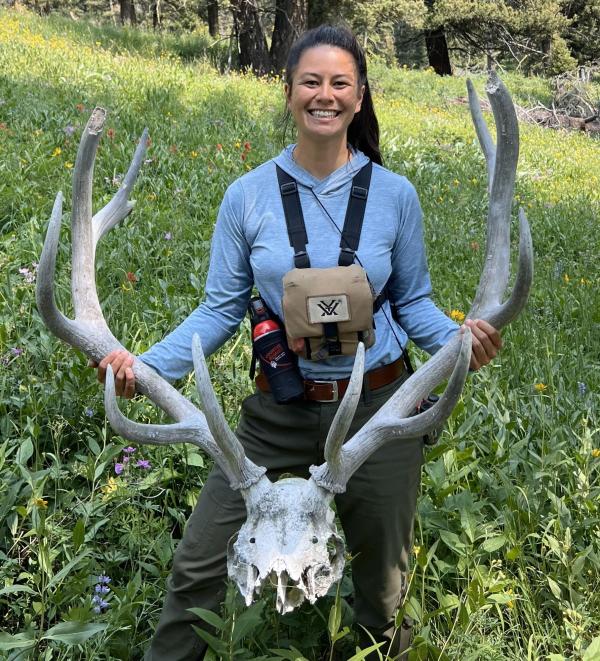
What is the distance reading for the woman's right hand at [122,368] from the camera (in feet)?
8.18

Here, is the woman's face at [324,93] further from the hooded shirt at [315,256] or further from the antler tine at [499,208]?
the antler tine at [499,208]

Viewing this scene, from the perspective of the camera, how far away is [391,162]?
32.2 feet

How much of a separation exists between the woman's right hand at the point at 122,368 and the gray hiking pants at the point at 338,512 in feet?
1.67

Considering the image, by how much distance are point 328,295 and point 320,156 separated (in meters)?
0.58

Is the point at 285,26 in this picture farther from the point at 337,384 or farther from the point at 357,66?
the point at 337,384

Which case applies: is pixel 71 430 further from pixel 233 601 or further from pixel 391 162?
pixel 391 162

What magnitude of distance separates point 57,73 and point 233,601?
9.53 m

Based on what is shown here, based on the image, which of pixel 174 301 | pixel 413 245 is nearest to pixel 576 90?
pixel 174 301

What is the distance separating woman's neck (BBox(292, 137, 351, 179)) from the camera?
2.66m

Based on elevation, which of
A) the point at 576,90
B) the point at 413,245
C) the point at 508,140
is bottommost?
the point at 576,90

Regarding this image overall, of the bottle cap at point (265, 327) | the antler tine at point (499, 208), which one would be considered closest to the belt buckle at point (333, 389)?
the bottle cap at point (265, 327)

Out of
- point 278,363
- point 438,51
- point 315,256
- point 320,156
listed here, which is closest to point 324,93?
point 320,156

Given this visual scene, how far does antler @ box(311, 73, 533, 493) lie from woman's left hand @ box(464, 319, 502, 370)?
6 cm

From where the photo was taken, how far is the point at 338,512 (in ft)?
9.08
